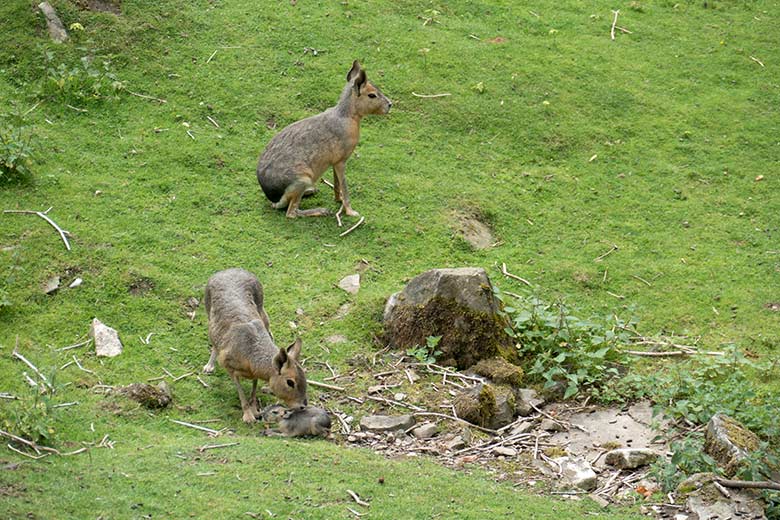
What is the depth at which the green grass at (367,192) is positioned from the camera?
659 centimetres

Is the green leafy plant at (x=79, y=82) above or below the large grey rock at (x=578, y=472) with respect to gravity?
above

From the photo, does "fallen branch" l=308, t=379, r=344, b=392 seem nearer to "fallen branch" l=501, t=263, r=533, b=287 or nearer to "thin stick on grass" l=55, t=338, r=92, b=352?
"thin stick on grass" l=55, t=338, r=92, b=352

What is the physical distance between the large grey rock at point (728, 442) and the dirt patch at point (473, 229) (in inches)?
150

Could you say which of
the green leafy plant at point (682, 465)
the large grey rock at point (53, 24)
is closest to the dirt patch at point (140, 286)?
the green leafy plant at point (682, 465)

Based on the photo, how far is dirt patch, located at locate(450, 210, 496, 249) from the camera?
33.8ft

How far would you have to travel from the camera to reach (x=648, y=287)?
9.74m

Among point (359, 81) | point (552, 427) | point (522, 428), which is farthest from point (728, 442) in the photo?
point (359, 81)

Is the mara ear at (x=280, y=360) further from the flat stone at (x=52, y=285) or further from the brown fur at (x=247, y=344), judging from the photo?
the flat stone at (x=52, y=285)

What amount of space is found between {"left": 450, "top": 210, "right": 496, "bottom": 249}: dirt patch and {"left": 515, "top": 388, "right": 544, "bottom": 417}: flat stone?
2.49 m

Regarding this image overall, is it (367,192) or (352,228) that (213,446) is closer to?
(352,228)

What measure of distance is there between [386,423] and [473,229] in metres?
3.58

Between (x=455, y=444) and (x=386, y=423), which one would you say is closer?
(x=455, y=444)

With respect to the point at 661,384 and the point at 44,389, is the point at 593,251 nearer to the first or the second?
the point at 661,384

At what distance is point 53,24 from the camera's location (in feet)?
40.4
